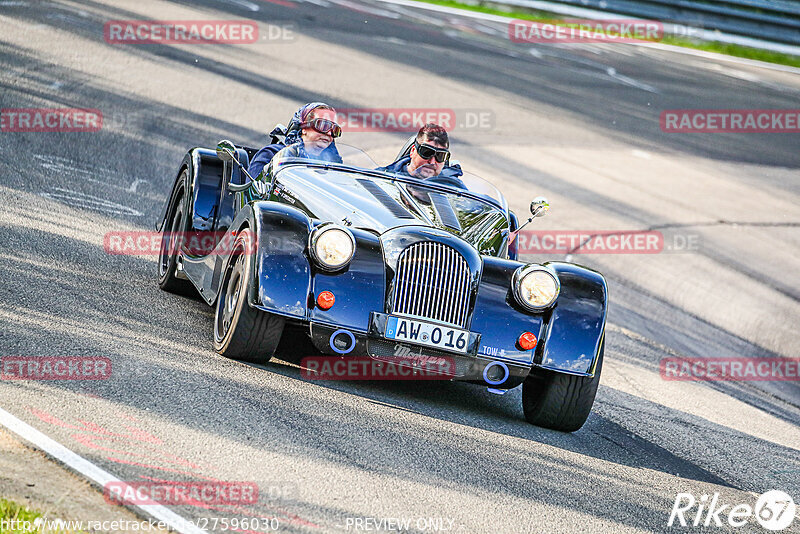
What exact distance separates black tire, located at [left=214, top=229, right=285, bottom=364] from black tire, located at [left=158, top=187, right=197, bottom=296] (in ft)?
4.54

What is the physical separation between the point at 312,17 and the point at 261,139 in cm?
886

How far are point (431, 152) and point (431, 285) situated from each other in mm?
1916

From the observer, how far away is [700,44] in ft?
92.6

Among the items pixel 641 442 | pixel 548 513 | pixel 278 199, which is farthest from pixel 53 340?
pixel 641 442

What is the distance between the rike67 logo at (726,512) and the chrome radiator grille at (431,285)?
160 cm

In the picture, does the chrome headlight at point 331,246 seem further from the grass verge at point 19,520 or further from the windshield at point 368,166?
the grass verge at point 19,520

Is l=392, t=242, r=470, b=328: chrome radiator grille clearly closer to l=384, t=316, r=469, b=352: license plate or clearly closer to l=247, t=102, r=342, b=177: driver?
l=384, t=316, r=469, b=352: license plate

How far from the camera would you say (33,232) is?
8.95 metres

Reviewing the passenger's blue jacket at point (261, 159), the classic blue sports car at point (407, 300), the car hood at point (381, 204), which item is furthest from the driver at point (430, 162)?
the classic blue sports car at point (407, 300)

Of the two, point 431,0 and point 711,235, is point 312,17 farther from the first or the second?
point 711,235

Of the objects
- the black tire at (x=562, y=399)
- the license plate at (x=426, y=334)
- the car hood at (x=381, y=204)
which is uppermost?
the car hood at (x=381, y=204)

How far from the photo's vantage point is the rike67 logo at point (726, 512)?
5.97 m

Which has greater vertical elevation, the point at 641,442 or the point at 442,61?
the point at 442,61

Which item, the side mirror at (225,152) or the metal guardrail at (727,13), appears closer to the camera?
the side mirror at (225,152)
